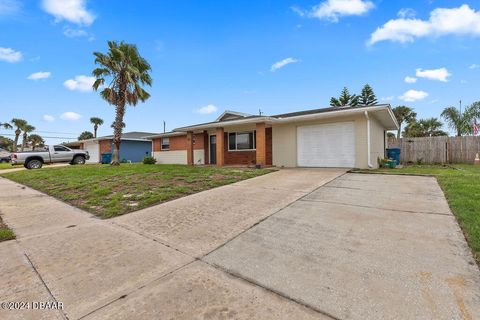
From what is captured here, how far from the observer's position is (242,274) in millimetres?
2490

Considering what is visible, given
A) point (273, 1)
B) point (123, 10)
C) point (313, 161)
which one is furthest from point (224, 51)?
point (313, 161)

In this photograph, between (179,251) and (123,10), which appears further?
(123,10)

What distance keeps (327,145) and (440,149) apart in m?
8.85

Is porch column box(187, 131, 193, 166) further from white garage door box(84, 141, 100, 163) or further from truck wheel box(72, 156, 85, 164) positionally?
white garage door box(84, 141, 100, 163)

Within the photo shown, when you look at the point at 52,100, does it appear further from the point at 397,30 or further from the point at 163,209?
the point at 397,30

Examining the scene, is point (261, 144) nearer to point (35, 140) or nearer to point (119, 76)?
point (119, 76)

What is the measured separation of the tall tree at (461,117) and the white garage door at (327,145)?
62.0 feet

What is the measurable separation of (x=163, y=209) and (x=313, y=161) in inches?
350

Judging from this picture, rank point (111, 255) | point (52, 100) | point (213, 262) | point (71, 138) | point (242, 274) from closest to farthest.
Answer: point (242, 274) < point (213, 262) < point (111, 255) < point (52, 100) < point (71, 138)

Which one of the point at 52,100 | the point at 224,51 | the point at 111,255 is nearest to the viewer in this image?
the point at 111,255

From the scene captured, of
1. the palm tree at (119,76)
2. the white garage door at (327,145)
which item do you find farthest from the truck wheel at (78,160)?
the white garage door at (327,145)

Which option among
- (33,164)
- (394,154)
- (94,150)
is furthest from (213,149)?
(94,150)

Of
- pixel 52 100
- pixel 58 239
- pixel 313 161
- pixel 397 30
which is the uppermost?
pixel 397 30

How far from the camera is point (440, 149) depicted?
15039mm
